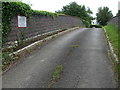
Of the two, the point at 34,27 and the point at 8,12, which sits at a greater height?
the point at 8,12

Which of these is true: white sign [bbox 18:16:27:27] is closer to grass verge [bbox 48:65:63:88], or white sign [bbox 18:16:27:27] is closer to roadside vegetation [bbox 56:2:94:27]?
grass verge [bbox 48:65:63:88]

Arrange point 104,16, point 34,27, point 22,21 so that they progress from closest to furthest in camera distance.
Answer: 1. point 22,21
2. point 34,27
3. point 104,16

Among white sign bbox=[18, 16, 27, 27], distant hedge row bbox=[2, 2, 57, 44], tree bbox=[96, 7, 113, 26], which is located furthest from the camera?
tree bbox=[96, 7, 113, 26]

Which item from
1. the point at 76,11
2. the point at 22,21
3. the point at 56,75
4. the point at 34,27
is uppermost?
the point at 76,11

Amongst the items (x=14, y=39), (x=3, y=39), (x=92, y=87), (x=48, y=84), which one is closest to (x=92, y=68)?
(x=92, y=87)

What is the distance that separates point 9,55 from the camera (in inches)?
227

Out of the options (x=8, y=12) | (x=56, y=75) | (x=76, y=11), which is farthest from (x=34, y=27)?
(x=76, y=11)

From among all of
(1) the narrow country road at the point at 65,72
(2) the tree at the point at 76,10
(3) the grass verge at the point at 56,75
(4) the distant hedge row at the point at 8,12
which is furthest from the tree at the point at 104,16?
(3) the grass verge at the point at 56,75

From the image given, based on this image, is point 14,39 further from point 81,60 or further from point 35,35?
point 81,60

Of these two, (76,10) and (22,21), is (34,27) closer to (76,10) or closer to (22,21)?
(22,21)

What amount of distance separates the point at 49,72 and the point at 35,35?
5.91 meters

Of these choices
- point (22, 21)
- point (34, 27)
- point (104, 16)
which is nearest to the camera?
point (22, 21)

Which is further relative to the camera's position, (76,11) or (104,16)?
(104,16)

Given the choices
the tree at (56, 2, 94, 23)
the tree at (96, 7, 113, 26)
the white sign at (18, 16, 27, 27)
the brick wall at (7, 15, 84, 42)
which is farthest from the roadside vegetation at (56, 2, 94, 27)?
the white sign at (18, 16, 27, 27)
